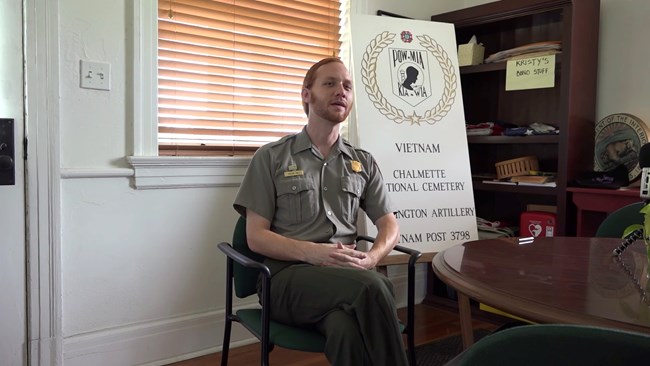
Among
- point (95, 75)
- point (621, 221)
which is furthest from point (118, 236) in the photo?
point (621, 221)

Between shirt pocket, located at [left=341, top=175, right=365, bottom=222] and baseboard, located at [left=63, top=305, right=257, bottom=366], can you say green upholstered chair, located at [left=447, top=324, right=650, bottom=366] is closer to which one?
shirt pocket, located at [left=341, top=175, right=365, bottom=222]

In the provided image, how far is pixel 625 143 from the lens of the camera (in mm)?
2547

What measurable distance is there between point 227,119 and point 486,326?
1733mm

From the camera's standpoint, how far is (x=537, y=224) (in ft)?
9.07

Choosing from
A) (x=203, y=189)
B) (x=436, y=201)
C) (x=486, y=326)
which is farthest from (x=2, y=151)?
(x=486, y=326)

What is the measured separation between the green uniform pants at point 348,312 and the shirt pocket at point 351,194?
0.34m

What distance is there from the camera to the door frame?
1.86m

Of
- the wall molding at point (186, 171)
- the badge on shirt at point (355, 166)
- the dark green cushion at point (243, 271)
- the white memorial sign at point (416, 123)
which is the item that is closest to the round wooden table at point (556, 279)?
the badge on shirt at point (355, 166)

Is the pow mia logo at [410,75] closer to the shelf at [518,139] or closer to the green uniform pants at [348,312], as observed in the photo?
the shelf at [518,139]

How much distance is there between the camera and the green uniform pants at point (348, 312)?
4.58ft

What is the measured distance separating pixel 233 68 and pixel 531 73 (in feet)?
4.79

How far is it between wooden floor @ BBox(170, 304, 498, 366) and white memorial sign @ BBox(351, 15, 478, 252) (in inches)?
19.2

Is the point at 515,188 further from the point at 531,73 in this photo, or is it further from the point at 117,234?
the point at 117,234

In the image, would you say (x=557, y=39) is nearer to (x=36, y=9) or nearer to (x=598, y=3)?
(x=598, y=3)
